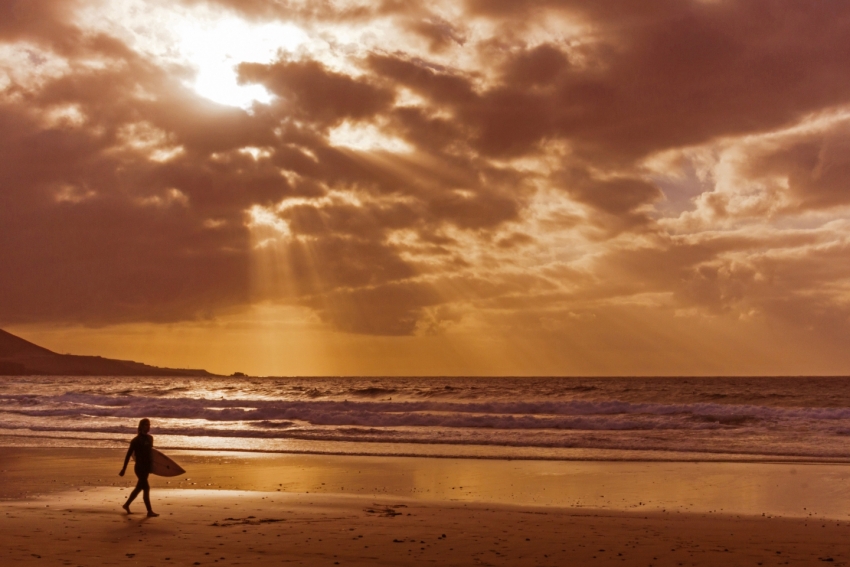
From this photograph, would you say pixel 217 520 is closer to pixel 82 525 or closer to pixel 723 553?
pixel 82 525

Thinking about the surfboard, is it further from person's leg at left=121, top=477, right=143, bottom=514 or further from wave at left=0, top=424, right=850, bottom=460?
wave at left=0, top=424, right=850, bottom=460

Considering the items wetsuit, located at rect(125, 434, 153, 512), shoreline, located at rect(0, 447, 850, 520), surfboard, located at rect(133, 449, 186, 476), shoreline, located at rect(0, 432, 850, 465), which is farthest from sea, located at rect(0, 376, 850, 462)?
wetsuit, located at rect(125, 434, 153, 512)

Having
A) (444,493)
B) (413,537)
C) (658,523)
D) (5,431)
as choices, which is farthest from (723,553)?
(5,431)

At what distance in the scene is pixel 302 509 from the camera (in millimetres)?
13930

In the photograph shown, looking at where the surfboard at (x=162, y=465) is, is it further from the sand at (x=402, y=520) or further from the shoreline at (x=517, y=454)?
the shoreline at (x=517, y=454)

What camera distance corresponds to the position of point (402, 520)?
42.5ft

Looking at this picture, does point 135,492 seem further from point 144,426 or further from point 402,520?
point 402,520

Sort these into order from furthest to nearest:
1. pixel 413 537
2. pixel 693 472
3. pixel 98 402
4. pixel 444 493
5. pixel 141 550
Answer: pixel 98 402
pixel 693 472
pixel 444 493
pixel 413 537
pixel 141 550

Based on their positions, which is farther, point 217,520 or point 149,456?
point 149,456

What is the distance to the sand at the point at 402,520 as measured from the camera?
10406 mm

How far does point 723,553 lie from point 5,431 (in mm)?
32469

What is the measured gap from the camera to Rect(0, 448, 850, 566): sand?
10406 mm

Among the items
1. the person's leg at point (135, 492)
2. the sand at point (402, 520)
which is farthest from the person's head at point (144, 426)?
the sand at point (402, 520)

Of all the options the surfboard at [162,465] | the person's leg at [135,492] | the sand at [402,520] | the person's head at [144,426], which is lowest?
the sand at [402,520]
